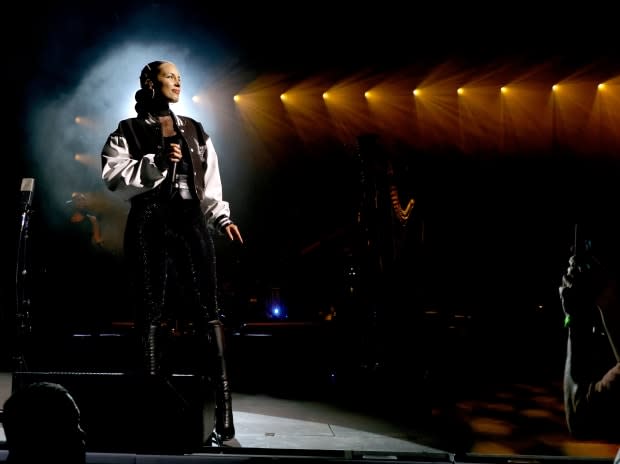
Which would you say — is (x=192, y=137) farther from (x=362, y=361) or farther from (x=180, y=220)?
(x=362, y=361)

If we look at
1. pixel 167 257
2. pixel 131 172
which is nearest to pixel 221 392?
pixel 167 257

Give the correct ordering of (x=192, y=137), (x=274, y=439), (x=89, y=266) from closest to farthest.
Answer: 1. (x=274, y=439)
2. (x=192, y=137)
3. (x=89, y=266)

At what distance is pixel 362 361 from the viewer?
16.0 ft

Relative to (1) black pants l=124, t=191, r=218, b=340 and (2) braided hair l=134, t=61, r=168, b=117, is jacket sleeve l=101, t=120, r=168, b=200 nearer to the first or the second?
(1) black pants l=124, t=191, r=218, b=340

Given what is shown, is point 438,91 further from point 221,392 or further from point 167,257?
point 221,392

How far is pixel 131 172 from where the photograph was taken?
2.64 meters

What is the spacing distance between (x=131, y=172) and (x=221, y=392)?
1.14 meters

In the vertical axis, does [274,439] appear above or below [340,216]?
below

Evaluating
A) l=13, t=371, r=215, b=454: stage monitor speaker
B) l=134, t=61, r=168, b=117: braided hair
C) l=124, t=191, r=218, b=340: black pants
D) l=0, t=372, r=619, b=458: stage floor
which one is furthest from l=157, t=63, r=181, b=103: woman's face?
l=0, t=372, r=619, b=458: stage floor

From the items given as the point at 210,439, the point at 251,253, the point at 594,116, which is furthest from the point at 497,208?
the point at 210,439

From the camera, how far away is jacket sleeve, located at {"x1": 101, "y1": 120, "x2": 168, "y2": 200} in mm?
2617

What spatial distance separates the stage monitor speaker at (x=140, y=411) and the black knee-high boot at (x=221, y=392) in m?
0.32

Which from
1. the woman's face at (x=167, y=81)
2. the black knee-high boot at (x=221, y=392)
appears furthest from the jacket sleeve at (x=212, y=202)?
the black knee-high boot at (x=221, y=392)

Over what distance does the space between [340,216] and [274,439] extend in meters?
6.98
